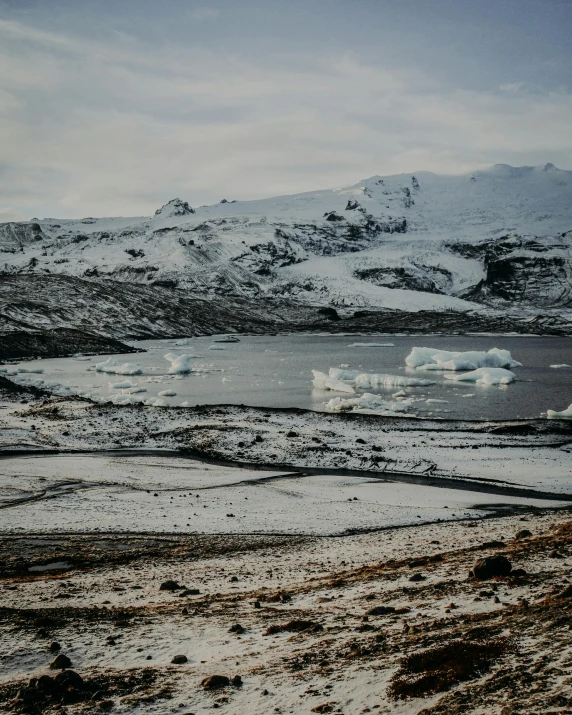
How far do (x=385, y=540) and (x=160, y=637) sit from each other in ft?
27.7

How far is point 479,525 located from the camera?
18.8 metres

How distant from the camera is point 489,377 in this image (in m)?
59.6

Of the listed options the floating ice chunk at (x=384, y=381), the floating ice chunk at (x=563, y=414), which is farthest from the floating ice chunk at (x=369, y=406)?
the floating ice chunk at (x=384, y=381)

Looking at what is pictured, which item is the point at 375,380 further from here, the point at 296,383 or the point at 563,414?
the point at 563,414

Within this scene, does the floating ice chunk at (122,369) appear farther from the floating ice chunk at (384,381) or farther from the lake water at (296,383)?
the floating ice chunk at (384,381)

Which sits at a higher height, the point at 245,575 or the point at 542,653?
the point at 542,653

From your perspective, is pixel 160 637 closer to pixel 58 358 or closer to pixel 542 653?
pixel 542 653

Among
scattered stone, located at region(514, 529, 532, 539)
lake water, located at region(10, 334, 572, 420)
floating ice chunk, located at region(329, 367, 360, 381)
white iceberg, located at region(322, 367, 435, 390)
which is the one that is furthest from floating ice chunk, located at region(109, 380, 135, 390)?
scattered stone, located at region(514, 529, 532, 539)

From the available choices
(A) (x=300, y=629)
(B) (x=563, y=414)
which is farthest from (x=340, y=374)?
(A) (x=300, y=629)

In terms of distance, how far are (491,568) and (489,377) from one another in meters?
49.8

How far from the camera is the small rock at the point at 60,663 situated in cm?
916

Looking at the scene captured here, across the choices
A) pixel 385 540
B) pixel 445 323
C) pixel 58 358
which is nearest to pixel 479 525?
pixel 385 540

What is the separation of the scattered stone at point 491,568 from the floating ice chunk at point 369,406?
30183mm

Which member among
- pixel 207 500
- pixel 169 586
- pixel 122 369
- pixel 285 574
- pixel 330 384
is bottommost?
pixel 207 500
